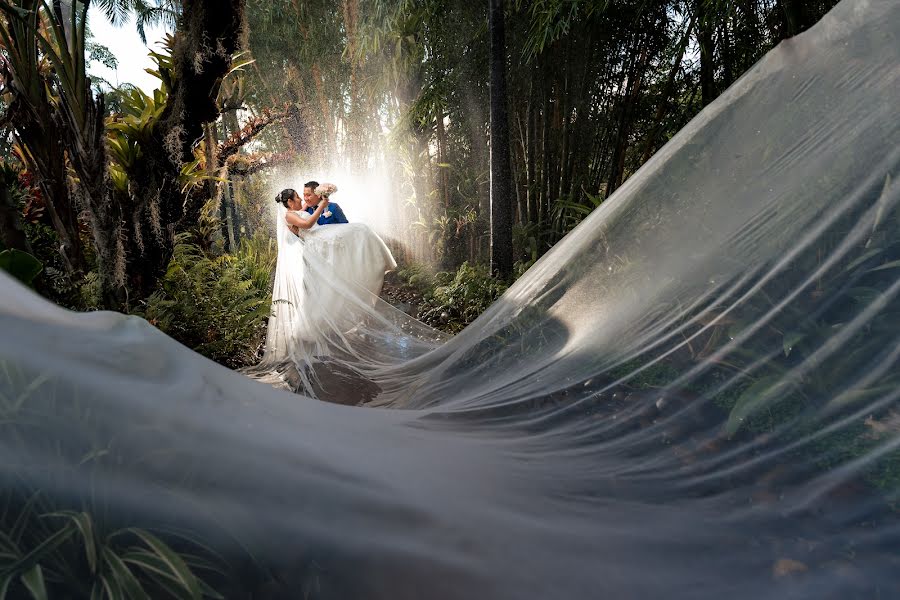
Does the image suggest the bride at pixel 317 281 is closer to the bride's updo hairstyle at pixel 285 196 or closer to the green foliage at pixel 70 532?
the bride's updo hairstyle at pixel 285 196

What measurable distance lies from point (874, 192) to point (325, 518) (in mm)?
1212

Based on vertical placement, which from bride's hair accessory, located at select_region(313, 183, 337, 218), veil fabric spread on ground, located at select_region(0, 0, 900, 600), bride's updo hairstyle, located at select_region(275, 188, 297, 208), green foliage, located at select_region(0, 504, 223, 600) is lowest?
green foliage, located at select_region(0, 504, 223, 600)

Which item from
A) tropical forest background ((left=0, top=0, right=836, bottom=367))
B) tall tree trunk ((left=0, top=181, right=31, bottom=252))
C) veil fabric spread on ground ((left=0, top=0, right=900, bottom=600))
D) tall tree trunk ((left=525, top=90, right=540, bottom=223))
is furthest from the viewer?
tall tree trunk ((left=525, top=90, right=540, bottom=223))

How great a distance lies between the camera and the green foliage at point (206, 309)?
2.98 metres

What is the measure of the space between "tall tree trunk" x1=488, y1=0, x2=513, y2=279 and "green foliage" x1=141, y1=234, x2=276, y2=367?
69.4 inches

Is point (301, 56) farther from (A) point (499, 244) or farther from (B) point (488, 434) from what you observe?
(B) point (488, 434)

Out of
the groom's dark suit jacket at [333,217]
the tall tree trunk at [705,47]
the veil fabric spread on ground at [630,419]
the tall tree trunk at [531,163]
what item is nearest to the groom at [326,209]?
the groom's dark suit jacket at [333,217]

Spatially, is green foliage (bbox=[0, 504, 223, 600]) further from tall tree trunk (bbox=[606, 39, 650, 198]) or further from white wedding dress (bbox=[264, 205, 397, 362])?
tall tree trunk (bbox=[606, 39, 650, 198])

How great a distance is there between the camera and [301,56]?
847 centimetres

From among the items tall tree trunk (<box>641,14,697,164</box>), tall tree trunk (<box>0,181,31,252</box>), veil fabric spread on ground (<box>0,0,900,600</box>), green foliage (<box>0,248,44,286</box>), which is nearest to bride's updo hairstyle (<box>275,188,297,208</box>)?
tall tree trunk (<box>0,181,31,252</box>)

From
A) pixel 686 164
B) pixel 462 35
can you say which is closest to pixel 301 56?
pixel 462 35

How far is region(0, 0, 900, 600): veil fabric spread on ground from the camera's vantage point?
26.7 inches

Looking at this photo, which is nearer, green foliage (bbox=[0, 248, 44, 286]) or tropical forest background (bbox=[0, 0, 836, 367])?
green foliage (bbox=[0, 248, 44, 286])

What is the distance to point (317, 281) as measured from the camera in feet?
11.6
